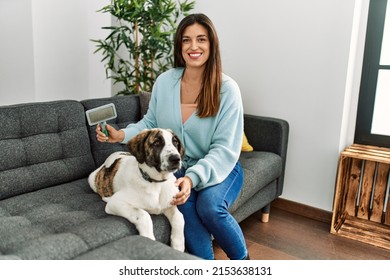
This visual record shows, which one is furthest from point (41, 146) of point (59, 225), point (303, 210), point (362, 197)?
point (362, 197)

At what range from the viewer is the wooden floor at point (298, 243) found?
2.17m

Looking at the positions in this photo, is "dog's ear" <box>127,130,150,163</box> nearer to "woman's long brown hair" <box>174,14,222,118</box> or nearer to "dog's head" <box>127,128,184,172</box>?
"dog's head" <box>127,128,184,172</box>

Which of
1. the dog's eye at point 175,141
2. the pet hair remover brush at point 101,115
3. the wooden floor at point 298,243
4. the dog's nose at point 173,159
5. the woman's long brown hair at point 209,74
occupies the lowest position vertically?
the wooden floor at point 298,243

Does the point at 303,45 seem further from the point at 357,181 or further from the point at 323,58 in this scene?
the point at 357,181

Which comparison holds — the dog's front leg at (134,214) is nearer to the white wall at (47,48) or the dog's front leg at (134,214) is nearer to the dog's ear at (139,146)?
the dog's ear at (139,146)

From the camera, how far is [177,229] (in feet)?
5.10

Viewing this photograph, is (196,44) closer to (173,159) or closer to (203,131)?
(203,131)

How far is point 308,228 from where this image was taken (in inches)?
101

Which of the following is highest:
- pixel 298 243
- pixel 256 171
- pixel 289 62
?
pixel 289 62

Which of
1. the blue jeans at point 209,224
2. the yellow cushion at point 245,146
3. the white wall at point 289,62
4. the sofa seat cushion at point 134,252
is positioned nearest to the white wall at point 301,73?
the white wall at point 289,62

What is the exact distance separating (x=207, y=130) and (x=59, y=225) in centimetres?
78

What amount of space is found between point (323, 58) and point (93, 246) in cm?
199

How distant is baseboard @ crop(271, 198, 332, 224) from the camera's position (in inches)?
105

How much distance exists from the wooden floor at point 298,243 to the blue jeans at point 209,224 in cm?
46
